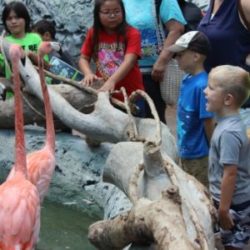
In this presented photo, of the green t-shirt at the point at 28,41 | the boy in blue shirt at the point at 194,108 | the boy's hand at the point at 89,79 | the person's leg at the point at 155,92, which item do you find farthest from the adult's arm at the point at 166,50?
the green t-shirt at the point at 28,41

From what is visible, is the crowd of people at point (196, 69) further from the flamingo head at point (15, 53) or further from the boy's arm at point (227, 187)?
the flamingo head at point (15, 53)

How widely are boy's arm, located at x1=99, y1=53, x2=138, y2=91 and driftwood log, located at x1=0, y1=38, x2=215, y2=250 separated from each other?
0.12 meters

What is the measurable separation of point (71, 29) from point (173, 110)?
6.40ft

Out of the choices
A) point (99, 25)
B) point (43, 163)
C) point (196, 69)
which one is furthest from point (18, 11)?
point (196, 69)

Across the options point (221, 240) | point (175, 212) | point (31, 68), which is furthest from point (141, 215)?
point (31, 68)

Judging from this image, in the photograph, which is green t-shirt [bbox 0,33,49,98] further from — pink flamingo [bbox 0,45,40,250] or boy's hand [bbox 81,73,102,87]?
pink flamingo [bbox 0,45,40,250]

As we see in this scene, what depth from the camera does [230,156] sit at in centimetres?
309

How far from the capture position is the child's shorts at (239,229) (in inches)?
126

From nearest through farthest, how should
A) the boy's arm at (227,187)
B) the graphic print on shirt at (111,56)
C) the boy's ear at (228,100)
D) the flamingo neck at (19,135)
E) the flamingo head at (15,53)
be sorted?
the boy's arm at (227,187) < the boy's ear at (228,100) < the flamingo neck at (19,135) < the flamingo head at (15,53) < the graphic print on shirt at (111,56)

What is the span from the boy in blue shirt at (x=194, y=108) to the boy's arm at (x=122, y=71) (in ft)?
2.11

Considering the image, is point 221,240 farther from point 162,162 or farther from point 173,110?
point 173,110

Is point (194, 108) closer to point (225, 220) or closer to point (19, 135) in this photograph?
point (225, 220)

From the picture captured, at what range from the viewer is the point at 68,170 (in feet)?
14.7

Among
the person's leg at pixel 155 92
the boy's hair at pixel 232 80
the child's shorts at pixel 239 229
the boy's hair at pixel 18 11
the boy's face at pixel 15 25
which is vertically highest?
the boy's hair at pixel 232 80
